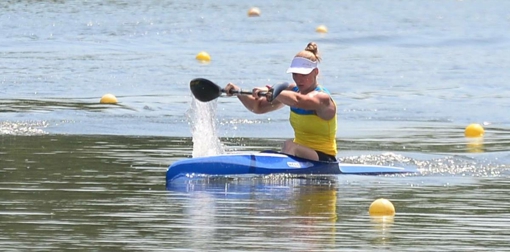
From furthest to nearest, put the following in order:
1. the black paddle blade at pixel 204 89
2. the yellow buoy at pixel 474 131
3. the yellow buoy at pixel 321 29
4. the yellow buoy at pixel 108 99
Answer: the yellow buoy at pixel 321 29 < the yellow buoy at pixel 108 99 < the yellow buoy at pixel 474 131 < the black paddle blade at pixel 204 89

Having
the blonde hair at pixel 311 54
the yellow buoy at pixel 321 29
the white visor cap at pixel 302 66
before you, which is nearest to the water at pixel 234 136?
the yellow buoy at pixel 321 29

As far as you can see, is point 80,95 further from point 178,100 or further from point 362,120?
point 362,120

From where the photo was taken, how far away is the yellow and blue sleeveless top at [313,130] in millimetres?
12148

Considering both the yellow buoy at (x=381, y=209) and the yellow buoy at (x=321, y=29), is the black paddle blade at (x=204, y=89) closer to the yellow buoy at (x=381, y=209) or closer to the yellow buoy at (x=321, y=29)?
the yellow buoy at (x=381, y=209)

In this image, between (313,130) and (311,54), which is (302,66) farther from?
(313,130)

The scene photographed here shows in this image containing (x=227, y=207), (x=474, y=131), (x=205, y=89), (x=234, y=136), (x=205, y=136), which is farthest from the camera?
(x=474, y=131)

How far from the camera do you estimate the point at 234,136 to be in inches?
639

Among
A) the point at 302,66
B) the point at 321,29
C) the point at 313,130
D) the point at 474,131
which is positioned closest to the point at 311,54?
the point at 302,66

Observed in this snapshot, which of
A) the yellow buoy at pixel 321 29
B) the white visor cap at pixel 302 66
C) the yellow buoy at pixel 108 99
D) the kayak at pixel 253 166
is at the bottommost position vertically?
the kayak at pixel 253 166

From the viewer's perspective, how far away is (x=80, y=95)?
20859 mm

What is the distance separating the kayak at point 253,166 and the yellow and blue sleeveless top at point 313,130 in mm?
171

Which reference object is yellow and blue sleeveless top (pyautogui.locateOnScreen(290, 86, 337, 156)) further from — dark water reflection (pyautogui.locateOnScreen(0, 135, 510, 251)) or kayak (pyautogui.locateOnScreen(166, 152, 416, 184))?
dark water reflection (pyautogui.locateOnScreen(0, 135, 510, 251))

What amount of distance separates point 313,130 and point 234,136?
4.11 metres

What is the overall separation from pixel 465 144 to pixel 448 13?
98.7 feet
